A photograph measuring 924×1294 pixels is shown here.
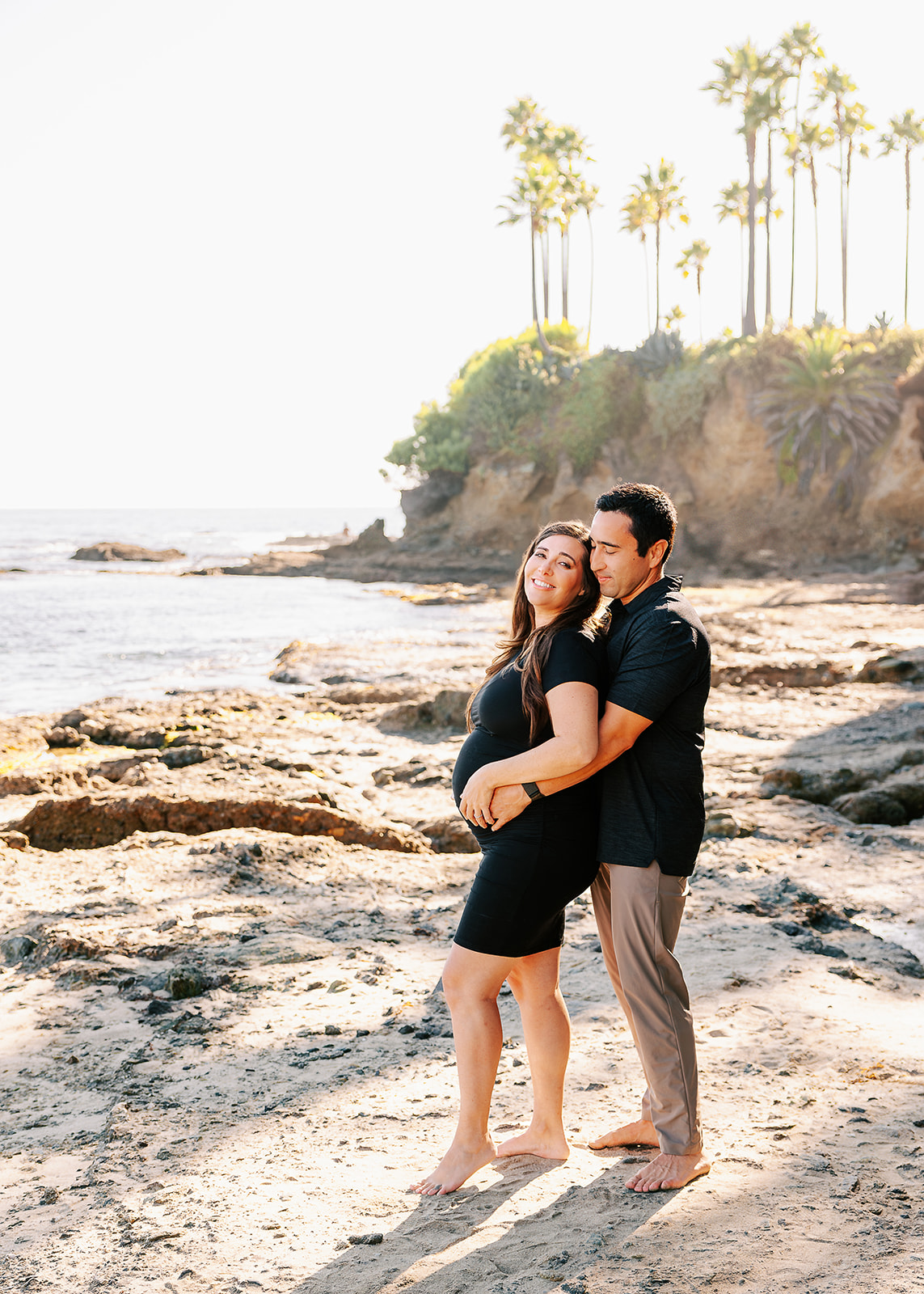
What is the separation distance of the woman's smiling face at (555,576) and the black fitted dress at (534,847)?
0.14m

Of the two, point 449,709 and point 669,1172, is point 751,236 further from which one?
point 669,1172

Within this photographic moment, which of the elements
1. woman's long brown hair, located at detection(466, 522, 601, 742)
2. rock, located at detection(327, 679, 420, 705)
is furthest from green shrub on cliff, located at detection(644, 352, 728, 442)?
woman's long brown hair, located at detection(466, 522, 601, 742)

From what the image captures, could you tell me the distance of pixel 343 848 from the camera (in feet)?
22.3

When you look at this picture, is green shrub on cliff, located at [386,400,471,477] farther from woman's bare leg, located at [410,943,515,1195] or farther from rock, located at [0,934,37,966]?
woman's bare leg, located at [410,943,515,1195]

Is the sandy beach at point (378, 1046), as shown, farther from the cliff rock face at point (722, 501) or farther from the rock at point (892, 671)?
the cliff rock face at point (722, 501)

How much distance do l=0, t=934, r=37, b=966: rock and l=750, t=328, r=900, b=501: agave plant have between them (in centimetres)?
3255

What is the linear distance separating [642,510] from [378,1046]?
2.56 metres

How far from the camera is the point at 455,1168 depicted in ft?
10.2

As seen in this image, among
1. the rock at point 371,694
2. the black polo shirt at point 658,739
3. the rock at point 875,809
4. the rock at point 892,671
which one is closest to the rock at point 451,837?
the rock at point 875,809

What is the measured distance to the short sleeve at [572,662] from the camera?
293 cm

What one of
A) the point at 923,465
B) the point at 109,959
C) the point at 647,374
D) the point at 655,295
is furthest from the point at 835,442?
the point at 109,959

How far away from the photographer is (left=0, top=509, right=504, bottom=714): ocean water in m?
17.0

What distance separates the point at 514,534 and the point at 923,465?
16964mm

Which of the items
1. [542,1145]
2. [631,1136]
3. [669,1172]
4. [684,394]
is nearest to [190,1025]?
[542,1145]
